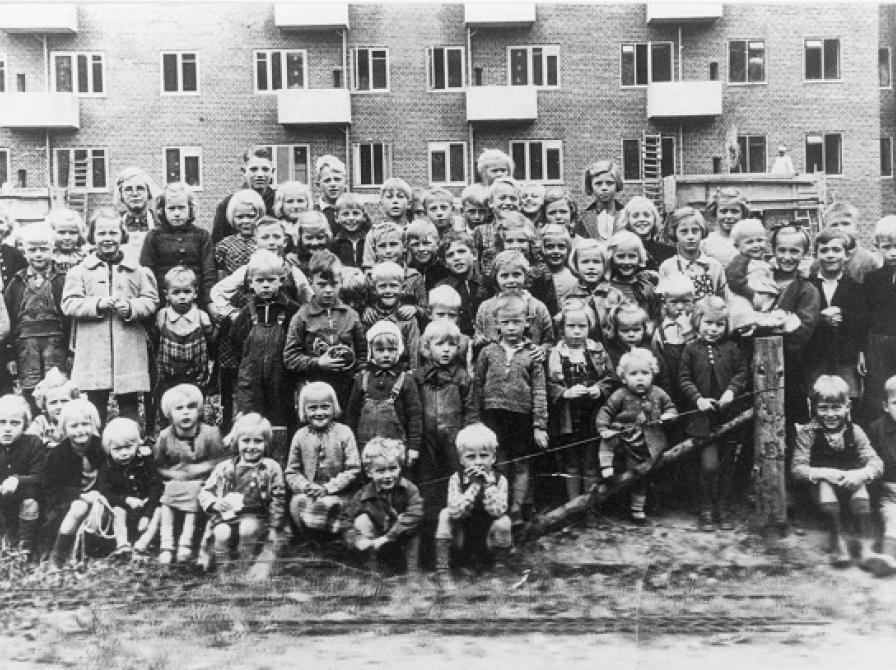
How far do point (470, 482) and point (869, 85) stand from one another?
12.1 ft

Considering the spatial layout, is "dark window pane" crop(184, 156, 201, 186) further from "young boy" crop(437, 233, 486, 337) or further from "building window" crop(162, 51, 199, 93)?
"young boy" crop(437, 233, 486, 337)

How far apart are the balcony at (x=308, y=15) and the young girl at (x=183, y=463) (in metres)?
2.42

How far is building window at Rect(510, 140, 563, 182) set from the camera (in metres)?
7.51

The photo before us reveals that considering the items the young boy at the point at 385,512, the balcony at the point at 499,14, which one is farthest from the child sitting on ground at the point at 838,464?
the balcony at the point at 499,14

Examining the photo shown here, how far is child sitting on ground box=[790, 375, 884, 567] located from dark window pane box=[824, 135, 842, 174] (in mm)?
2014

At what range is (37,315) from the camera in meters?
6.13

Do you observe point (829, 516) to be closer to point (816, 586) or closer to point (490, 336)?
point (816, 586)

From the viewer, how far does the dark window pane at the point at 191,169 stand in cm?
706

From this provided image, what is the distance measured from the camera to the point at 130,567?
5777mm

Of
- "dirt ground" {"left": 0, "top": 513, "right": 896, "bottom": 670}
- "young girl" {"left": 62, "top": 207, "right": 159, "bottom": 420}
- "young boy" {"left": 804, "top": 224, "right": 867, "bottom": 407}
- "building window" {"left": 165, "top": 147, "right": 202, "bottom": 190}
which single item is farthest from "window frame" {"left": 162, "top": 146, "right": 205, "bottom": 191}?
"young boy" {"left": 804, "top": 224, "right": 867, "bottom": 407}

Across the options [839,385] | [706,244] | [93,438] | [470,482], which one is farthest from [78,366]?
[839,385]

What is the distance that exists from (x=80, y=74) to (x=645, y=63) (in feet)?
11.7

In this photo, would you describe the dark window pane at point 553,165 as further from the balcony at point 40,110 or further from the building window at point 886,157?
the balcony at point 40,110

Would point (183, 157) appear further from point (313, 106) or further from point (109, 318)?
point (109, 318)
